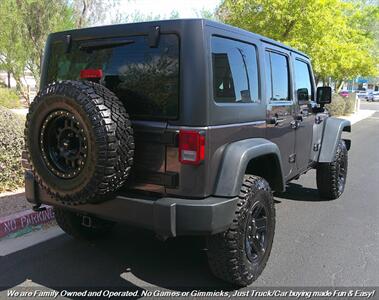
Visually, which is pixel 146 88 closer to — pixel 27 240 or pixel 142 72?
pixel 142 72

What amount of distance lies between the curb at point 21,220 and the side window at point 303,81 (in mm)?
3116

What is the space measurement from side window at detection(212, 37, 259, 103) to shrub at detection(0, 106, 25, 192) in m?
3.42

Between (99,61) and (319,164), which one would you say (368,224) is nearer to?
(319,164)

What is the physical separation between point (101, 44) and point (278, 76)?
70.5 inches

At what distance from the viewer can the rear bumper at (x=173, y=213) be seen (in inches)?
112

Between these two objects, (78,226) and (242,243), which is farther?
(78,226)

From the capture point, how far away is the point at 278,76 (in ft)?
13.6

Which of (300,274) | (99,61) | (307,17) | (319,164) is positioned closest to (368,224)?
(319,164)

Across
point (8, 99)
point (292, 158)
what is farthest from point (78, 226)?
point (8, 99)

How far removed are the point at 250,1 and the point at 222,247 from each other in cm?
1122

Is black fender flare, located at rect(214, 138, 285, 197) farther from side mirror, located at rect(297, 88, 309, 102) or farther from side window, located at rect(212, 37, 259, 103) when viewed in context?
side mirror, located at rect(297, 88, 309, 102)

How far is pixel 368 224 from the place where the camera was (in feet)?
16.4

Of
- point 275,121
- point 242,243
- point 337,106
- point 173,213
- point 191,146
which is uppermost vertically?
point 337,106

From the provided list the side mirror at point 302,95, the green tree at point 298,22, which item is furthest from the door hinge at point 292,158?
the green tree at point 298,22
